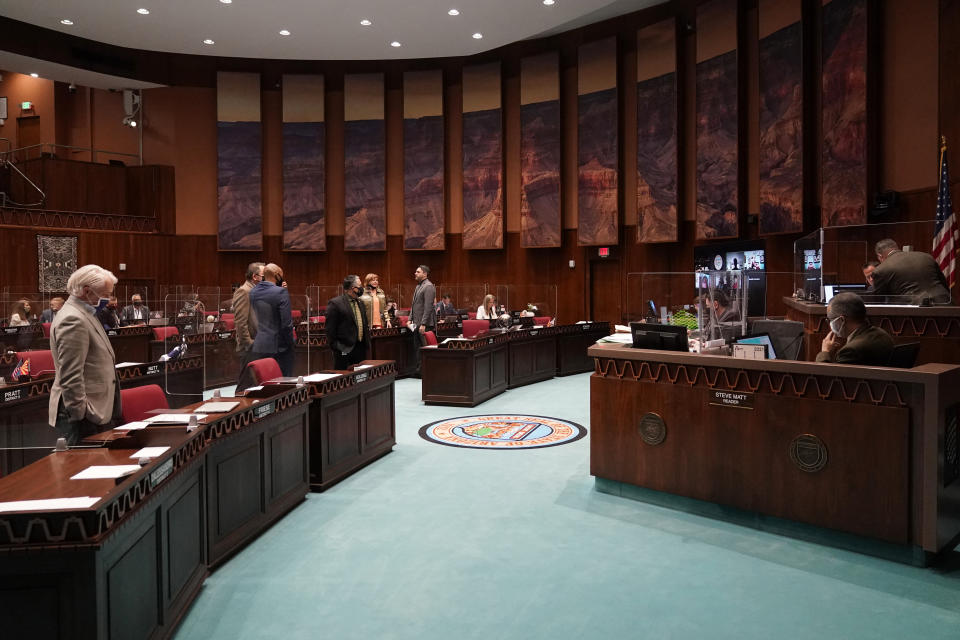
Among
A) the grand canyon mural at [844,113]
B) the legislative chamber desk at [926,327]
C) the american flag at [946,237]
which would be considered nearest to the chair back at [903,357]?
the legislative chamber desk at [926,327]

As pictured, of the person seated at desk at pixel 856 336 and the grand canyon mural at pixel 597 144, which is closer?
the person seated at desk at pixel 856 336

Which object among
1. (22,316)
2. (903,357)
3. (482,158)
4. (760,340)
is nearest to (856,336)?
(903,357)

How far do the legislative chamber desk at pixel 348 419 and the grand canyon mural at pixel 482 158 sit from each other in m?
9.65

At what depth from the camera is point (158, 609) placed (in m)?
2.82

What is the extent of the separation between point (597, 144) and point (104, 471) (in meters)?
13.0

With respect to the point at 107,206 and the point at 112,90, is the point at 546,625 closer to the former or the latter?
the point at 107,206

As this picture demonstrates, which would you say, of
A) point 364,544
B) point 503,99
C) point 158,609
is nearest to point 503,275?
point 503,99

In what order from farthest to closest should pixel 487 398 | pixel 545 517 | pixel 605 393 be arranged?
pixel 487 398 < pixel 605 393 < pixel 545 517

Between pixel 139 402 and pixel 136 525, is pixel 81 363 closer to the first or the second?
pixel 139 402

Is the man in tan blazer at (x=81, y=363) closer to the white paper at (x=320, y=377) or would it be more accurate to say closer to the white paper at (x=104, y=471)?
the white paper at (x=104, y=471)

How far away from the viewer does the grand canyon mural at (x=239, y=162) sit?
16.6 meters

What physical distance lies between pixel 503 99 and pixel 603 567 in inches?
538

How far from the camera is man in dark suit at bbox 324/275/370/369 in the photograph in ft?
22.3

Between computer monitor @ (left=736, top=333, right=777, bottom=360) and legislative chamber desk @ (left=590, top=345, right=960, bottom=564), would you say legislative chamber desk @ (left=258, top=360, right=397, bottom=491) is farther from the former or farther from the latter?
computer monitor @ (left=736, top=333, right=777, bottom=360)
